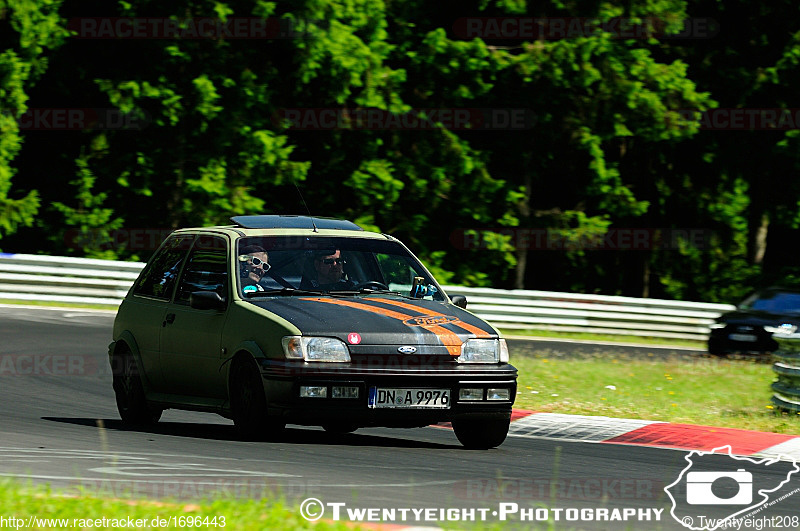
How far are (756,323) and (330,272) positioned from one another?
42.6 feet

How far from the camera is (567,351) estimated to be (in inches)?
815

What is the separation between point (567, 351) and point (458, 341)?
469 inches

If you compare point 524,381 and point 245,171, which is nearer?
point 524,381

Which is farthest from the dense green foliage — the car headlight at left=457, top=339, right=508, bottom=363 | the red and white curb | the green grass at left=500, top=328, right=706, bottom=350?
the car headlight at left=457, top=339, right=508, bottom=363

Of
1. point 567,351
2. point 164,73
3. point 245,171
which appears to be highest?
point 164,73

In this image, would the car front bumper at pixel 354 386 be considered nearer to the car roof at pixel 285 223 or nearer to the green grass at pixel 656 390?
the car roof at pixel 285 223

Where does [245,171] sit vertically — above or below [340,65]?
below

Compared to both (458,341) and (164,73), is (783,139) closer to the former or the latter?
(164,73)

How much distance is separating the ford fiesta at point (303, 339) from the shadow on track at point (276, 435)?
0.53 feet

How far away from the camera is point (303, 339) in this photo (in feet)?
28.6

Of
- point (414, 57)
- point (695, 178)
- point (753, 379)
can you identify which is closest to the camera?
point (753, 379)

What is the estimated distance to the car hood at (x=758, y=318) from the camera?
21219 millimetres

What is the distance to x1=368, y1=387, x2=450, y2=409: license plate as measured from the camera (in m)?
8.74

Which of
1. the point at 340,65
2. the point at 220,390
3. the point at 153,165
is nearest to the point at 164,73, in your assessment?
the point at 153,165
